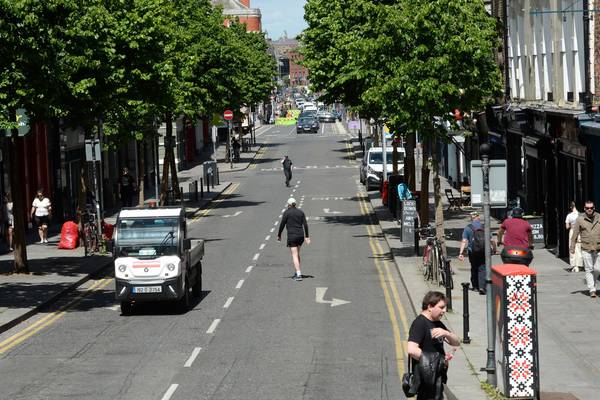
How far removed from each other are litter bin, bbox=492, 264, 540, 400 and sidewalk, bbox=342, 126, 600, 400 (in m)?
0.59

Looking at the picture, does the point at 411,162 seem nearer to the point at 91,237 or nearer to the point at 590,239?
the point at 91,237

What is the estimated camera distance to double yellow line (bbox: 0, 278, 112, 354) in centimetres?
2186

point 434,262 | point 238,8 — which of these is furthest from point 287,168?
point 238,8

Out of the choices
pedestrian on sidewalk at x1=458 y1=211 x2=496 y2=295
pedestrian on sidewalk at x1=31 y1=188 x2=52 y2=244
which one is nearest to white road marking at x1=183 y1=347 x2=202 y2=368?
pedestrian on sidewalk at x1=458 y1=211 x2=496 y2=295

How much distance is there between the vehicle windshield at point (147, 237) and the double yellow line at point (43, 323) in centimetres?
203

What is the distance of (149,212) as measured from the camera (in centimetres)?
2561

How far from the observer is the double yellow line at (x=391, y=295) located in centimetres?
2047

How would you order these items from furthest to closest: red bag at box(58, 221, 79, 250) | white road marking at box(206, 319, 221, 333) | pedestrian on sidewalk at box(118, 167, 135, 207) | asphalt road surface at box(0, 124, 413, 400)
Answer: pedestrian on sidewalk at box(118, 167, 135, 207) < red bag at box(58, 221, 79, 250) < white road marking at box(206, 319, 221, 333) < asphalt road surface at box(0, 124, 413, 400)

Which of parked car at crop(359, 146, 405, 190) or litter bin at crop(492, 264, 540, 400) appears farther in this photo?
parked car at crop(359, 146, 405, 190)

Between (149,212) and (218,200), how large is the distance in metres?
37.6

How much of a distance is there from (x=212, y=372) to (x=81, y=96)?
17128mm

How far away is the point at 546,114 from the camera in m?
34.4

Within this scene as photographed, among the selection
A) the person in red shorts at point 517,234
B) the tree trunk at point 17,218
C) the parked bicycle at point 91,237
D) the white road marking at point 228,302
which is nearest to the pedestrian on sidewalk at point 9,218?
the parked bicycle at point 91,237

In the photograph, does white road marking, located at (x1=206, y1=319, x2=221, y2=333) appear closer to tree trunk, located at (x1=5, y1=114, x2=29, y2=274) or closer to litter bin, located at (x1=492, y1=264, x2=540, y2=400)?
litter bin, located at (x1=492, y1=264, x2=540, y2=400)
